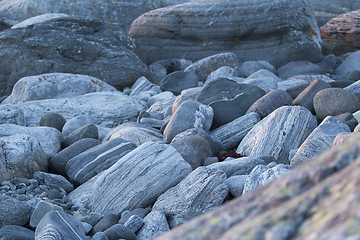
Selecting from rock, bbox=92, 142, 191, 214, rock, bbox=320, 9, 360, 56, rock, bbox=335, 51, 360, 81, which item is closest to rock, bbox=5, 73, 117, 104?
rock, bbox=92, 142, 191, 214

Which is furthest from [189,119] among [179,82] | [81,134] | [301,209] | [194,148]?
[301,209]

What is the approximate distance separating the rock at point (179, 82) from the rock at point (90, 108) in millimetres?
1728

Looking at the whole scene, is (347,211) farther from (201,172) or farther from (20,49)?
(20,49)

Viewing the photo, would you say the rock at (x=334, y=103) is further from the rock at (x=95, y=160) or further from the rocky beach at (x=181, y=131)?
the rock at (x=95, y=160)

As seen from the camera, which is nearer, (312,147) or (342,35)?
(312,147)

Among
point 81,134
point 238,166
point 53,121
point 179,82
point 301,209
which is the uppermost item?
point 301,209

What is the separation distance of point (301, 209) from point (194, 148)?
3.96 metres

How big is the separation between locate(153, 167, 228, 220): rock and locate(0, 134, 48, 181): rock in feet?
5.72

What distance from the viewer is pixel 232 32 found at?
11.8 metres

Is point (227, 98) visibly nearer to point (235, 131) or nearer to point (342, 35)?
point (235, 131)

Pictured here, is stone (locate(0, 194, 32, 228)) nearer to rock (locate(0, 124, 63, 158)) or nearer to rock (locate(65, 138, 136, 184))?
rock (locate(65, 138, 136, 184))

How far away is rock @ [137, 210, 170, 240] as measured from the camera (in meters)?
3.38

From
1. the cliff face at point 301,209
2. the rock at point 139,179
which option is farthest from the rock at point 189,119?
the cliff face at point 301,209

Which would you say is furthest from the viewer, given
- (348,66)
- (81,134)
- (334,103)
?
(348,66)
